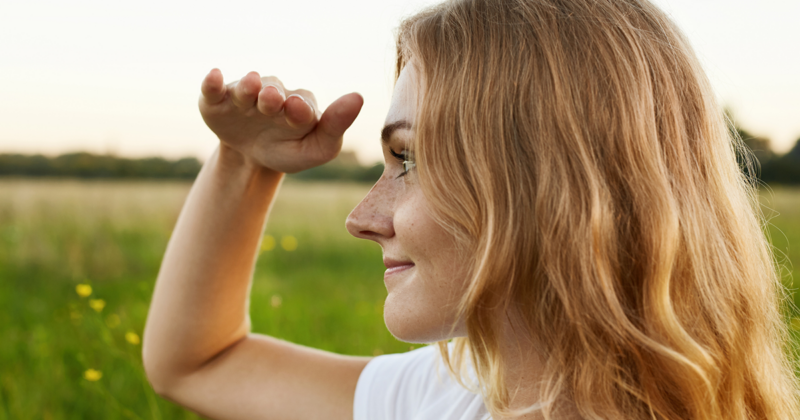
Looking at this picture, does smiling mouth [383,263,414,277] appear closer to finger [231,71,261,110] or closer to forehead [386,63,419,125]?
forehead [386,63,419,125]

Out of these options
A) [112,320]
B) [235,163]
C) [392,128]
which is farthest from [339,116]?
[112,320]

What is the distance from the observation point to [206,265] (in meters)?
1.51

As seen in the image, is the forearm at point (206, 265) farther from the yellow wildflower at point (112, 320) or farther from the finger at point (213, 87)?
the yellow wildflower at point (112, 320)

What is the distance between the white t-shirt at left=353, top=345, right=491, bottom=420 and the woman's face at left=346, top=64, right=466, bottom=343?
0.91 feet

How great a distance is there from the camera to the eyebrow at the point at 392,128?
1191 mm

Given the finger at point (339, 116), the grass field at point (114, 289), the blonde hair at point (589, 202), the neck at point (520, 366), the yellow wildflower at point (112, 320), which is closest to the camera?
the blonde hair at point (589, 202)

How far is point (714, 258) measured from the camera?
45.3 inches

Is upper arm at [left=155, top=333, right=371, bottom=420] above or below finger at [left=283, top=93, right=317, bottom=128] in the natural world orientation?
below

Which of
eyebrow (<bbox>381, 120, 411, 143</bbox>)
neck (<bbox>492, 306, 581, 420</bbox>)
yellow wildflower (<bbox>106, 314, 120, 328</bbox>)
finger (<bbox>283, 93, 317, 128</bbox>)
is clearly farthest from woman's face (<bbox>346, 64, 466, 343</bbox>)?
yellow wildflower (<bbox>106, 314, 120, 328</bbox>)

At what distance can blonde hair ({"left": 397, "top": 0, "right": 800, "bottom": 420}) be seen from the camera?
1.05 m

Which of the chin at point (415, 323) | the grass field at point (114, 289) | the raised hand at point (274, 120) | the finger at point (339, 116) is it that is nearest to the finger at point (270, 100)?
the raised hand at point (274, 120)

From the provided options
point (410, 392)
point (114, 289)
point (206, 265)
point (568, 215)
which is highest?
point (568, 215)

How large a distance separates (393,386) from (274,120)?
796 millimetres

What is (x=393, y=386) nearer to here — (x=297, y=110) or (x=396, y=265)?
(x=396, y=265)
